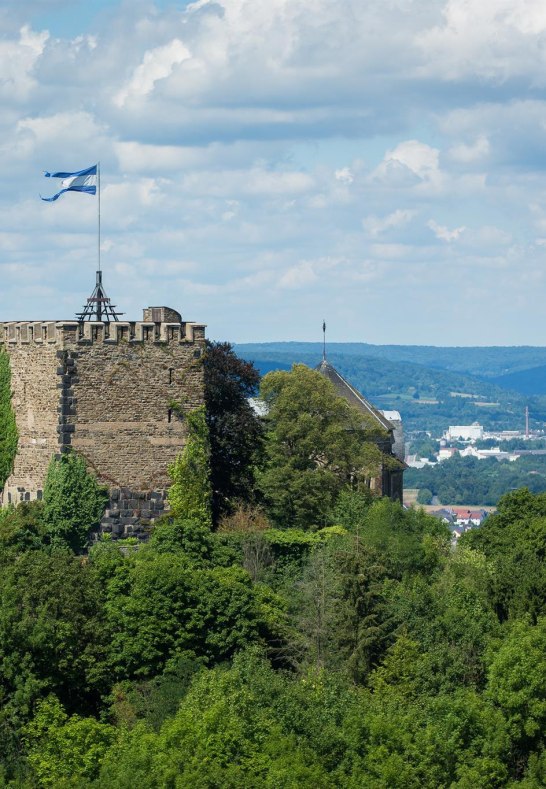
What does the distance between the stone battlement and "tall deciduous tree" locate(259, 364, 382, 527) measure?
1237 cm

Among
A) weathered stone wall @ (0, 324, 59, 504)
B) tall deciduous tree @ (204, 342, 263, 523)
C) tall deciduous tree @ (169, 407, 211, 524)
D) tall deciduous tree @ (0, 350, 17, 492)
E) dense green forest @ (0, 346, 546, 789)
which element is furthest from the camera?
tall deciduous tree @ (204, 342, 263, 523)

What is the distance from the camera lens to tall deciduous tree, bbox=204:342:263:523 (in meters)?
74.5

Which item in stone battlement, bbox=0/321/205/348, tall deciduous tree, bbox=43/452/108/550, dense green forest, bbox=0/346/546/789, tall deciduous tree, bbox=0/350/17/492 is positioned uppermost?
stone battlement, bbox=0/321/205/348

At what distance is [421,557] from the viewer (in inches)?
2921

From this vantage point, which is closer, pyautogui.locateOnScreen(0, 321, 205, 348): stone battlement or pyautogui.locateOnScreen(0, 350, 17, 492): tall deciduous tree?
pyautogui.locateOnScreen(0, 321, 205, 348): stone battlement

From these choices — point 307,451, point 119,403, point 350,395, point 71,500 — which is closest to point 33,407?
point 119,403

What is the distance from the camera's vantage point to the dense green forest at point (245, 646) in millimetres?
54875

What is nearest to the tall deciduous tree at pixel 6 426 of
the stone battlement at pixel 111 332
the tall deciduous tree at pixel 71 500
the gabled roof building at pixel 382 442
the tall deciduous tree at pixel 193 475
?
the stone battlement at pixel 111 332

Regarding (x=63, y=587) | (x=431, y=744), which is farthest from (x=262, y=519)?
(x=431, y=744)

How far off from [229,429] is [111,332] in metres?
9.46

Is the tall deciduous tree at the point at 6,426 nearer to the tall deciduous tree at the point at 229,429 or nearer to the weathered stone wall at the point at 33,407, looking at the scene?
the weathered stone wall at the point at 33,407

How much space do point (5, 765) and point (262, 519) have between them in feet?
68.9

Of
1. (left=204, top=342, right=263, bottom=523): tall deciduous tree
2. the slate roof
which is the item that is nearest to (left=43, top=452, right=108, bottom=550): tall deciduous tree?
(left=204, top=342, right=263, bottom=523): tall deciduous tree

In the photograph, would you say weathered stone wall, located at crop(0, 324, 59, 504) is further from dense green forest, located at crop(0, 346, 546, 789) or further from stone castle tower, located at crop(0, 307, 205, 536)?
dense green forest, located at crop(0, 346, 546, 789)
